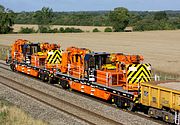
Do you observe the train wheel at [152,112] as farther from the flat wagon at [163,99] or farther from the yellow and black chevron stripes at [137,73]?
the yellow and black chevron stripes at [137,73]

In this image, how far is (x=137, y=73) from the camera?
2147cm

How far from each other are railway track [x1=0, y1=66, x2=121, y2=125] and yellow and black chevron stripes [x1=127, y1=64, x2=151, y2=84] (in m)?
2.86

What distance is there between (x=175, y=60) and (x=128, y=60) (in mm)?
28226

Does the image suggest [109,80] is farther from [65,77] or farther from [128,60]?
[65,77]

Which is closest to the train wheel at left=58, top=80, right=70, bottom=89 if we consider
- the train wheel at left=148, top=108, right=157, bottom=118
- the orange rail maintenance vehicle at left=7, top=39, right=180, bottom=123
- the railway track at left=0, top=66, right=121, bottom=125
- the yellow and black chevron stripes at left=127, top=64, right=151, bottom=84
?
the orange rail maintenance vehicle at left=7, top=39, right=180, bottom=123

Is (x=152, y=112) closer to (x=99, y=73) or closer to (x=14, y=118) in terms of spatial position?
(x=99, y=73)

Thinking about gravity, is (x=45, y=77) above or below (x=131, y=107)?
above

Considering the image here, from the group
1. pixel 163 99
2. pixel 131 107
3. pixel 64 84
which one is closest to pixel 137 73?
pixel 131 107

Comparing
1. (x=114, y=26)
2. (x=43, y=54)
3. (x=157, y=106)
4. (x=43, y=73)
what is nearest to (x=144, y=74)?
(x=157, y=106)

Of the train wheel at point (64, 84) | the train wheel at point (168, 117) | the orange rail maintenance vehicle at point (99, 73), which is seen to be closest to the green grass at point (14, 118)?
the orange rail maintenance vehicle at point (99, 73)

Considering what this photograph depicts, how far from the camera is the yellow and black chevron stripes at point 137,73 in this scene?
843 inches

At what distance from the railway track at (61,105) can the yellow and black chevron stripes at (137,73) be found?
2862 millimetres

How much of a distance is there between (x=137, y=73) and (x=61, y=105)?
4.51 meters

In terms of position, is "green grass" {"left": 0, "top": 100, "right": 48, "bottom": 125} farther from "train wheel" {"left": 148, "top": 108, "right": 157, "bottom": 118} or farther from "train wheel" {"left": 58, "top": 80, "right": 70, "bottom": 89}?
"train wheel" {"left": 58, "top": 80, "right": 70, "bottom": 89}
